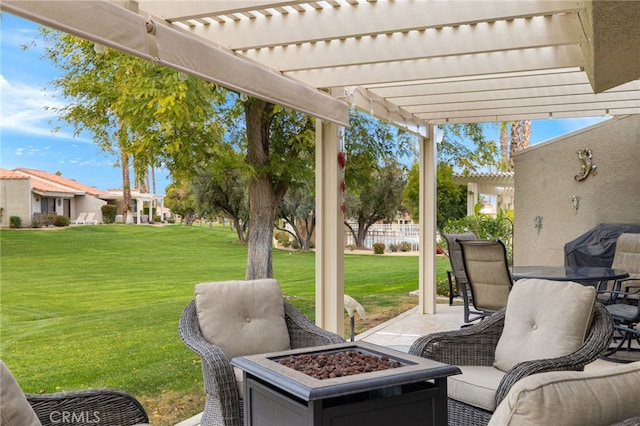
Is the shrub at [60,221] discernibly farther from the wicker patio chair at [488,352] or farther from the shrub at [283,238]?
the wicker patio chair at [488,352]

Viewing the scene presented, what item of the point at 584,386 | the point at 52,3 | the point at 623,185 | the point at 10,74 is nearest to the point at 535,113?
the point at 623,185

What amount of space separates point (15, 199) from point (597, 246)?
8.66 meters

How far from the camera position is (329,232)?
5648mm

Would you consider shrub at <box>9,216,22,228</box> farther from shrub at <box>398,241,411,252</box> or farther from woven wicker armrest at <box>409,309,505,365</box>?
shrub at <box>398,241,411,252</box>

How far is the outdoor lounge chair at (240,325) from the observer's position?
3.58 m

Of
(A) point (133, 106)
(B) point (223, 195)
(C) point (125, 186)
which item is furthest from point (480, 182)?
(A) point (133, 106)

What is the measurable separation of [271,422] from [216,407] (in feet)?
1.97

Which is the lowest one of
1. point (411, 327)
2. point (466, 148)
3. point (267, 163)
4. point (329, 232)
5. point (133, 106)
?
point (411, 327)

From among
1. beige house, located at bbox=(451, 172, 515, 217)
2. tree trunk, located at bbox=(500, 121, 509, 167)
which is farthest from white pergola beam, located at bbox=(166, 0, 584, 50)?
tree trunk, located at bbox=(500, 121, 509, 167)

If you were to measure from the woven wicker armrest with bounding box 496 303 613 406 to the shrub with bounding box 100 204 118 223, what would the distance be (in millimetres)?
9166

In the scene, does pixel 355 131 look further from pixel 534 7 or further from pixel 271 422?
pixel 271 422

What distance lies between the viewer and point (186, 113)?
817 centimetres

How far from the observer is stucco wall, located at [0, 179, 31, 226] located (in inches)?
349

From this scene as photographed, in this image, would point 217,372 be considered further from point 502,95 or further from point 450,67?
point 502,95
